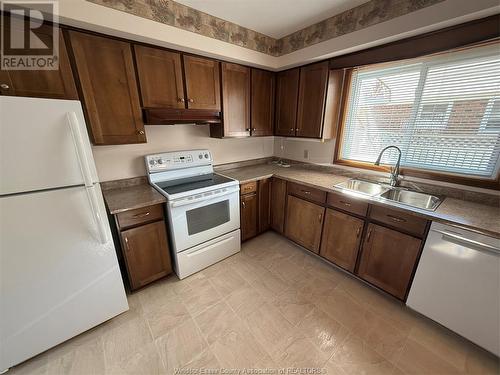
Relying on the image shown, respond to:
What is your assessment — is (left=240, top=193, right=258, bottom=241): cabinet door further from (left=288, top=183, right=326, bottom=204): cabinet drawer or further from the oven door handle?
(left=288, top=183, right=326, bottom=204): cabinet drawer

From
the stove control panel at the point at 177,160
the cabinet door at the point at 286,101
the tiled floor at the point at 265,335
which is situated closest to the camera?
the tiled floor at the point at 265,335

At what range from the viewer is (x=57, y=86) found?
1.41m

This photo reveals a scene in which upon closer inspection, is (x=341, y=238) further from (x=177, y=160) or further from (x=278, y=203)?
(x=177, y=160)

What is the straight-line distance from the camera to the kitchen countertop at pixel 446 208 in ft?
4.24

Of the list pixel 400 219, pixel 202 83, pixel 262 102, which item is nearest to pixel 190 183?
pixel 202 83

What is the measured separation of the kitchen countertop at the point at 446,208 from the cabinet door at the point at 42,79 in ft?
5.43

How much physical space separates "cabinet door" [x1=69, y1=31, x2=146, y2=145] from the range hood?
0.10m

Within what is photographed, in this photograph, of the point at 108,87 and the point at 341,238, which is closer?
the point at 108,87

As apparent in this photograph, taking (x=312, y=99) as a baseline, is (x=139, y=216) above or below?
below

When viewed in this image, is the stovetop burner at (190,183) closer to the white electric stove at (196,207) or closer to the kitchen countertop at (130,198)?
the white electric stove at (196,207)

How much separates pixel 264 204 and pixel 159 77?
6.07 ft

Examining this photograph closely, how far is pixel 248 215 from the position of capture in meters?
2.55

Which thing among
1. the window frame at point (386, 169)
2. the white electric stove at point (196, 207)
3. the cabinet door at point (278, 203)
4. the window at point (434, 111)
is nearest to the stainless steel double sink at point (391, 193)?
the window frame at point (386, 169)

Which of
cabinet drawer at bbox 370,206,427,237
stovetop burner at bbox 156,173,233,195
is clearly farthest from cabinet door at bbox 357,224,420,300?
stovetop burner at bbox 156,173,233,195
